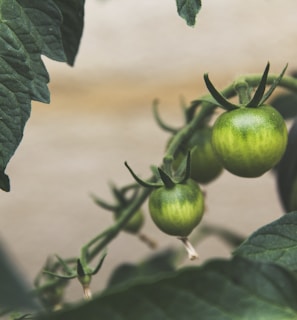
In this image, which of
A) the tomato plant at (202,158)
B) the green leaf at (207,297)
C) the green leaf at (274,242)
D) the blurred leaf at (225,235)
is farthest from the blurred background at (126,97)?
the green leaf at (207,297)

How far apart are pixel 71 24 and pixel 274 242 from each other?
0.17m

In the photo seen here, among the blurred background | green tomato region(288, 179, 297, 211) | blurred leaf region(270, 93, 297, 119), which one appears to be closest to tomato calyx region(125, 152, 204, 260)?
green tomato region(288, 179, 297, 211)

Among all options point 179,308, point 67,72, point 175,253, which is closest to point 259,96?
point 179,308

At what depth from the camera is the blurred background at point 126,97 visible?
6.88 ft

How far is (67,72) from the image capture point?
2.11 m

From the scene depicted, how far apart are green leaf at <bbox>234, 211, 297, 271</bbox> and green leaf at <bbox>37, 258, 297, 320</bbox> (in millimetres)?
107

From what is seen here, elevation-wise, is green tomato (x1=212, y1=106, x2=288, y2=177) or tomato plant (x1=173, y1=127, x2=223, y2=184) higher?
green tomato (x1=212, y1=106, x2=288, y2=177)

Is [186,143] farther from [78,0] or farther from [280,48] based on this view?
[280,48]

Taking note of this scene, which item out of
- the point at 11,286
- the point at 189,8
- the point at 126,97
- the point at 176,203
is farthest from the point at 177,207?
the point at 126,97

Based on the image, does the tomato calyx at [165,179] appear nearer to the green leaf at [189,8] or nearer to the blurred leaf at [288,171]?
the green leaf at [189,8]

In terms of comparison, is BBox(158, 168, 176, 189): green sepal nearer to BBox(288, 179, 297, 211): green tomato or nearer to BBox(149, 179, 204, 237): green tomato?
BBox(149, 179, 204, 237): green tomato

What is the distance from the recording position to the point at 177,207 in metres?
0.48

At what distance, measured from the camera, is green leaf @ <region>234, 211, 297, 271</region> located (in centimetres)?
44

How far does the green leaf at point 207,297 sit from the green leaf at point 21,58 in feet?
0.48
